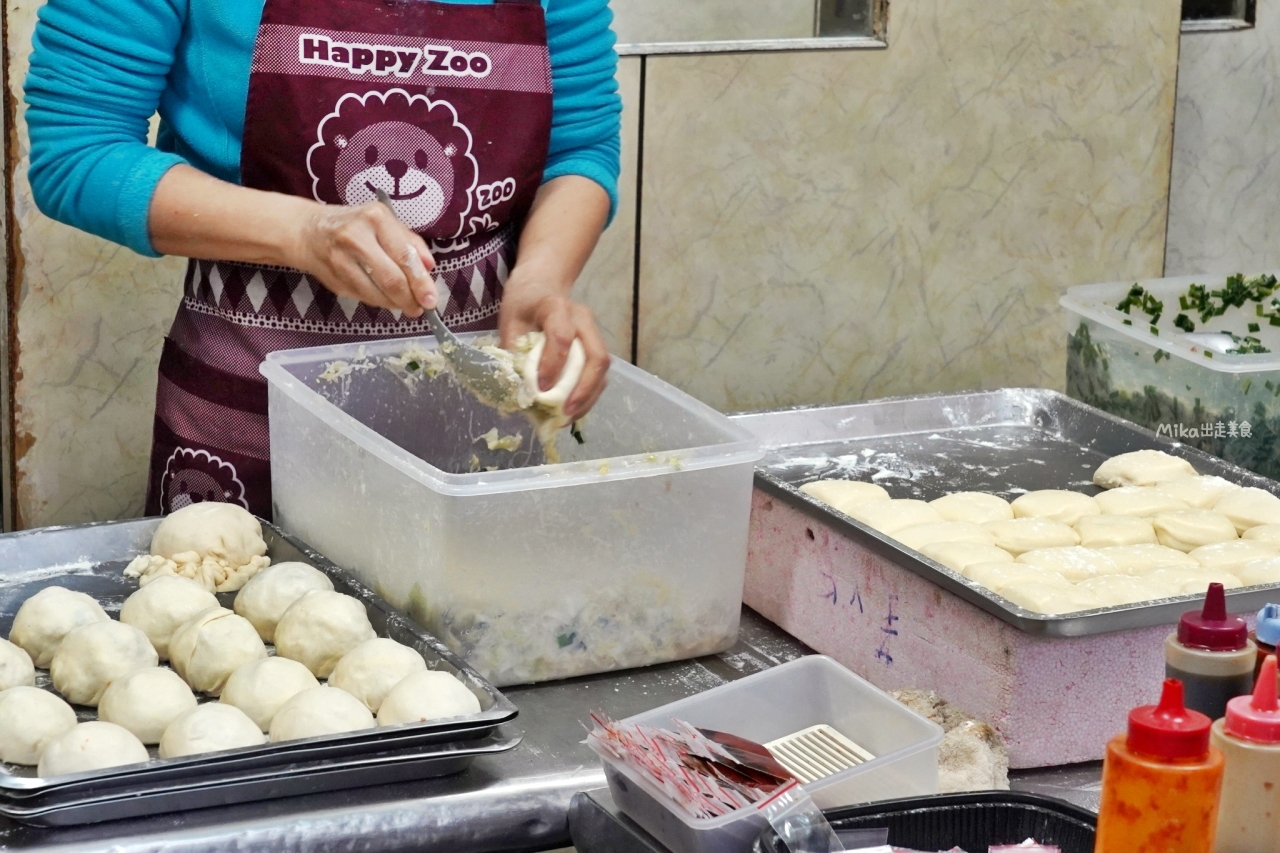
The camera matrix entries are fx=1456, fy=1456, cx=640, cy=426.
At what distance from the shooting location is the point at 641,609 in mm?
1445

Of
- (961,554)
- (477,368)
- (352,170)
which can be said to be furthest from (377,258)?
(961,554)

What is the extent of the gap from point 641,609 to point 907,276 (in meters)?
1.95

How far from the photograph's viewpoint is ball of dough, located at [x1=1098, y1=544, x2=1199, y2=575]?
1543 millimetres

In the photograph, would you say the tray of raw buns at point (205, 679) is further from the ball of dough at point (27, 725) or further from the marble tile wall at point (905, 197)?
the marble tile wall at point (905, 197)

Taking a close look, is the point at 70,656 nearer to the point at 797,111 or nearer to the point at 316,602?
the point at 316,602

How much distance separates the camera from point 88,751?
1166mm

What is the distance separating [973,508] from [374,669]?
0.73m

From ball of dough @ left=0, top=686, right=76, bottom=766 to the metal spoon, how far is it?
22.1 inches

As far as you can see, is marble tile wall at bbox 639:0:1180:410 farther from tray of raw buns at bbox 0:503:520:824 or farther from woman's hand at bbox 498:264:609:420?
tray of raw buns at bbox 0:503:520:824

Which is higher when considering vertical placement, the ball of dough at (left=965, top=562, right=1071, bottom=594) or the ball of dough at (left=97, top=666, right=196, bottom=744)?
the ball of dough at (left=965, top=562, right=1071, bottom=594)

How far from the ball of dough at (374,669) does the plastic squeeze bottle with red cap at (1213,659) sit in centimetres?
65

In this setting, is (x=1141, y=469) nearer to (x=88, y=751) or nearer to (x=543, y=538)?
(x=543, y=538)

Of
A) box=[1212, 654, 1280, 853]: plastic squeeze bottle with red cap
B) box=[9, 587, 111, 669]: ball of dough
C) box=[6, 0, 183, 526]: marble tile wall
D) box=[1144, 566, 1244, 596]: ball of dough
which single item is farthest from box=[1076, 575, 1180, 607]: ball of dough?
box=[6, 0, 183, 526]: marble tile wall

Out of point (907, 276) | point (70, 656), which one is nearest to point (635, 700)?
point (70, 656)
